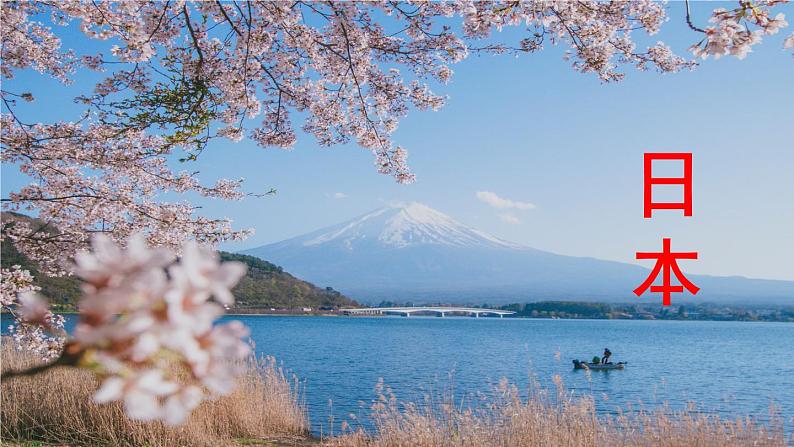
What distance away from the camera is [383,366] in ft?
78.0

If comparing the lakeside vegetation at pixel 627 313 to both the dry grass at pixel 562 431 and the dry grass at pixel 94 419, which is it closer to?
the dry grass at pixel 94 419

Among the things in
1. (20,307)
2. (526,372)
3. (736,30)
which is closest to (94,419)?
(20,307)

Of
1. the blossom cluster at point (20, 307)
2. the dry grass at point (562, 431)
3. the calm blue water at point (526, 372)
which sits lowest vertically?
the calm blue water at point (526, 372)

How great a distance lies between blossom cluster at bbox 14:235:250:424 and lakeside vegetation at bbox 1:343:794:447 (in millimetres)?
4949

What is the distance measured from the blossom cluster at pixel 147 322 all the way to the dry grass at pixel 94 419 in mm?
5185

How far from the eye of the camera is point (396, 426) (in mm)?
5887

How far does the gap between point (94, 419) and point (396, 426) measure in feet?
9.28

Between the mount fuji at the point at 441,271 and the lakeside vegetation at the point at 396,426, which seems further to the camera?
the mount fuji at the point at 441,271

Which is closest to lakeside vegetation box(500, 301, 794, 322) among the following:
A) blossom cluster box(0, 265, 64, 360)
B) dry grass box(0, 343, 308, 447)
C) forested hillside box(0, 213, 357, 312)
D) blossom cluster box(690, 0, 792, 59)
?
forested hillside box(0, 213, 357, 312)

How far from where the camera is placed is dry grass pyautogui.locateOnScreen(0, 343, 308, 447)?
5.70 meters

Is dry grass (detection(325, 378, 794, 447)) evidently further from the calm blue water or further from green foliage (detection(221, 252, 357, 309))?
green foliage (detection(221, 252, 357, 309))

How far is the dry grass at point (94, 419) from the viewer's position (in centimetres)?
570

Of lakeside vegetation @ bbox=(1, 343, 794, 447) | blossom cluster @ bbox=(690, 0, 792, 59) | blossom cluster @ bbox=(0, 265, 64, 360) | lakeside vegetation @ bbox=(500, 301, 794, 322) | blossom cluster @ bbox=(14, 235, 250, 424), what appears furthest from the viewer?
lakeside vegetation @ bbox=(500, 301, 794, 322)

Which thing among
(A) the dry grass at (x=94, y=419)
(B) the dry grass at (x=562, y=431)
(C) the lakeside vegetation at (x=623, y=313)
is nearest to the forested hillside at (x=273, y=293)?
(C) the lakeside vegetation at (x=623, y=313)
